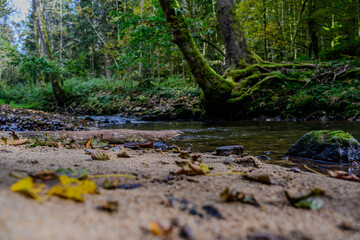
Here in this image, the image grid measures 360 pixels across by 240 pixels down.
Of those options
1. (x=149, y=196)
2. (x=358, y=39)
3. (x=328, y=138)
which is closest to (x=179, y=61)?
(x=358, y=39)

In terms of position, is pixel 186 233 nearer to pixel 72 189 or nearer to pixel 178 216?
pixel 178 216

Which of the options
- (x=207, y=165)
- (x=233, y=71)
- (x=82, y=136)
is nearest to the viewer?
(x=207, y=165)

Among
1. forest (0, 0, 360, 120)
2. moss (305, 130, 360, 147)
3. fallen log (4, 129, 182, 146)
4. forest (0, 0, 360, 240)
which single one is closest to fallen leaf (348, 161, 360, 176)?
forest (0, 0, 360, 240)

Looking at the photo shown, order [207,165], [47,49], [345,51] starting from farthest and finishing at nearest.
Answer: [47,49] → [345,51] → [207,165]

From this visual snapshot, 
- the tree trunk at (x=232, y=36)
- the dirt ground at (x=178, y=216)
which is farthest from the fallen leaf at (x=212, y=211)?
the tree trunk at (x=232, y=36)

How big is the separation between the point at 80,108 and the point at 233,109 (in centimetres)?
1112

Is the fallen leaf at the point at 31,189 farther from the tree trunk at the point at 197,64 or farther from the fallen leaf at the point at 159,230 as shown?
the tree trunk at the point at 197,64

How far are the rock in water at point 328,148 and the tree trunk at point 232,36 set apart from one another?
23.9ft

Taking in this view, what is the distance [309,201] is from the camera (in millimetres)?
987

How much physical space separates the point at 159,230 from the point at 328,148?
2.79 m

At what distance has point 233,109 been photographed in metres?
8.59

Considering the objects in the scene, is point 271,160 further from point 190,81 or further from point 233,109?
point 190,81

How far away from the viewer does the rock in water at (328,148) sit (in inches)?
103

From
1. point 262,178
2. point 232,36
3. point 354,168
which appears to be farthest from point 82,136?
point 232,36
